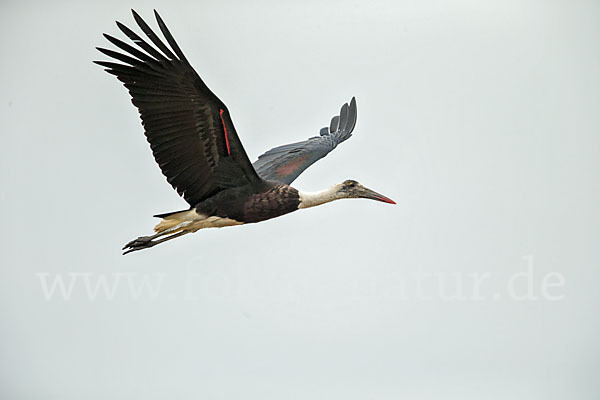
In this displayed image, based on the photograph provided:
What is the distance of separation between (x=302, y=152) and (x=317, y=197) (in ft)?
6.91

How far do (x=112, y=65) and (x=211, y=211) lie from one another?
8.33 feet

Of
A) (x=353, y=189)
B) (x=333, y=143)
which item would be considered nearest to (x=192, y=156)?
(x=353, y=189)

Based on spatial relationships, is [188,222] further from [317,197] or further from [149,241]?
[317,197]

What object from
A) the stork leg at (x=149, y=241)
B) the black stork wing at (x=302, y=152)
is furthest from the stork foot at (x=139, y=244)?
the black stork wing at (x=302, y=152)

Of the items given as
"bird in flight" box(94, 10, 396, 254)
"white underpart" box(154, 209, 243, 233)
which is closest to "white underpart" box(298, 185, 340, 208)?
"bird in flight" box(94, 10, 396, 254)

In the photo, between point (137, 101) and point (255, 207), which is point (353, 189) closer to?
point (255, 207)

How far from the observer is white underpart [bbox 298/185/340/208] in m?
15.7

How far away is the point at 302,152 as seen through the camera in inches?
706

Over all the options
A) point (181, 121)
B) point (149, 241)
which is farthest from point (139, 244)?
point (181, 121)

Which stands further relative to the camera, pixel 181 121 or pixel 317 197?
pixel 317 197

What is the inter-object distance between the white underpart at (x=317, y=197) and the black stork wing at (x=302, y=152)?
0.79 m

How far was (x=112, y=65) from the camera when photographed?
1396 cm

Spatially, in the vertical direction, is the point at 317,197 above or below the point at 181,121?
below

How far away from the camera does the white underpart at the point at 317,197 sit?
15.7m
